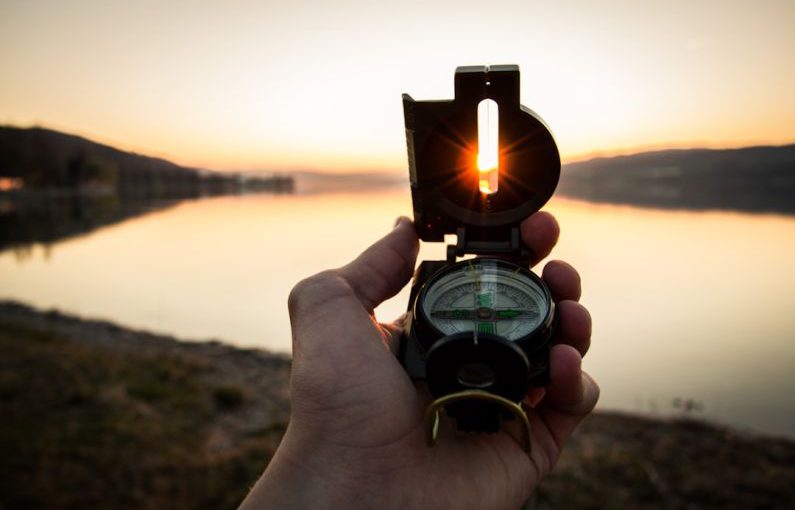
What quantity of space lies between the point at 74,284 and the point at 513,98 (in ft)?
68.4

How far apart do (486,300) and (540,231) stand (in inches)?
18.6

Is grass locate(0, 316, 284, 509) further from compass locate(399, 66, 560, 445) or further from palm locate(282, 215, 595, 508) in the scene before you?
compass locate(399, 66, 560, 445)

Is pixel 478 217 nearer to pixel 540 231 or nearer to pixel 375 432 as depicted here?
pixel 540 231

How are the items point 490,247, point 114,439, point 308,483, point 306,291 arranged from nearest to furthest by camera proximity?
1. point 308,483
2. point 306,291
3. point 490,247
4. point 114,439

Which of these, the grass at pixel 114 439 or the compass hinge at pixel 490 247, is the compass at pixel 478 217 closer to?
the compass hinge at pixel 490 247

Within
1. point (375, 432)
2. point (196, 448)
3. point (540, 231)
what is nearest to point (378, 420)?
point (375, 432)

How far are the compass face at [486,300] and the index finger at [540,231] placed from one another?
29 cm

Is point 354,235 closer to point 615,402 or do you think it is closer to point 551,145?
point 615,402

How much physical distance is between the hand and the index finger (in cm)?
34

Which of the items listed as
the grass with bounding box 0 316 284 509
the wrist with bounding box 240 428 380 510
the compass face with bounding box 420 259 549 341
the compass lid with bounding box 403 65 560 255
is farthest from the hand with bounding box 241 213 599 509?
the grass with bounding box 0 316 284 509

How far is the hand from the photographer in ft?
5.65

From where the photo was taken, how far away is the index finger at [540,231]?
2.30 meters

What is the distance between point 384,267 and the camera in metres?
2.30

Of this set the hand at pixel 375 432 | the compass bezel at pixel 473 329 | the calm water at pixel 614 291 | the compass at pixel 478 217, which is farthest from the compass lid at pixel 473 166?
the calm water at pixel 614 291
